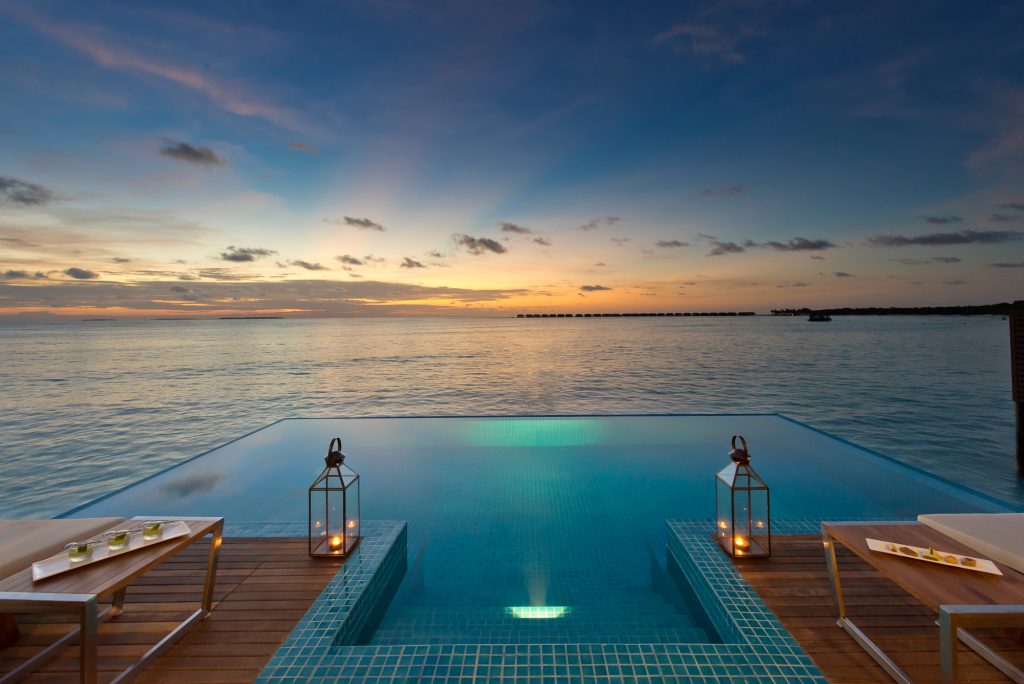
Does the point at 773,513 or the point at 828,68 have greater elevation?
the point at 828,68

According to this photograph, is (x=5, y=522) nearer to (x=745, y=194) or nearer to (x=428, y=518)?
(x=428, y=518)

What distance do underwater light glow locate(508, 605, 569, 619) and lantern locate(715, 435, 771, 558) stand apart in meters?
1.01

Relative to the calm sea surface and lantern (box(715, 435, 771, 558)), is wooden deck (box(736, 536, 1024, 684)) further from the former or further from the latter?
the calm sea surface

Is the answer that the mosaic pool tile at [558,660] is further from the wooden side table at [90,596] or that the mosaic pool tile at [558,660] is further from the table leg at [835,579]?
the wooden side table at [90,596]

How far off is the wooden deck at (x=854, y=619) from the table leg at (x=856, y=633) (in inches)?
0.9

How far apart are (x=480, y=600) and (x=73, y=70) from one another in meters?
9.53

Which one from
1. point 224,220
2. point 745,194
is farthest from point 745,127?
point 224,220

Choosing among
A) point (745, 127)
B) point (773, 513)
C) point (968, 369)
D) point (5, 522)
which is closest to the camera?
point (5, 522)

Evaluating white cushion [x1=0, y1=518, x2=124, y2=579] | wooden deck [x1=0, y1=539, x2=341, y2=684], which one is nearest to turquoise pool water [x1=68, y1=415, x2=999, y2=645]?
wooden deck [x1=0, y1=539, x2=341, y2=684]

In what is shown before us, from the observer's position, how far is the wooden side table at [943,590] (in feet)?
4.59

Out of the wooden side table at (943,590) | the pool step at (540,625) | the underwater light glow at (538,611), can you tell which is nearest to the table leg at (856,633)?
the wooden side table at (943,590)

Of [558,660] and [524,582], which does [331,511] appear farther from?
[558,660]

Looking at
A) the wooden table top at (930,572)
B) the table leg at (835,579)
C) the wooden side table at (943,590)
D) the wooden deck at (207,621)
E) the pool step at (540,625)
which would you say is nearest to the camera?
the wooden side table at (943,590)

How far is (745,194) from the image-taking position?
1198 cm
